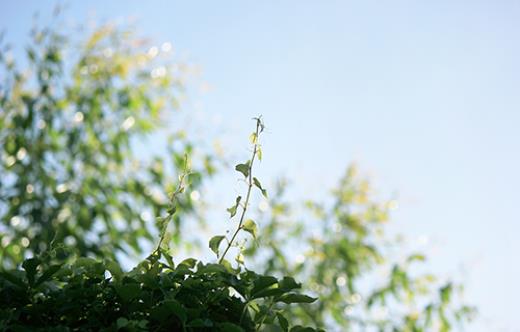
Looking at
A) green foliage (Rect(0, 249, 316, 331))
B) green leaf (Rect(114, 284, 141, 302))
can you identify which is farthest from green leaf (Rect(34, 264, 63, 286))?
green leaf (Rect(114, 284, 141, 302))

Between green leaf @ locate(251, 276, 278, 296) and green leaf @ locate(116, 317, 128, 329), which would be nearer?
green leaf @ locate(116, 317, 128, 329)

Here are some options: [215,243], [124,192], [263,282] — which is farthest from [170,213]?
[124,192]

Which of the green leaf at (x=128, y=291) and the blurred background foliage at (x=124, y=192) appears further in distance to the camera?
the blurred background foliage at (x=124, y=192)

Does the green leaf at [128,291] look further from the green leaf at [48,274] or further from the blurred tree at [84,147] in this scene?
the blurred tree at [84,147]

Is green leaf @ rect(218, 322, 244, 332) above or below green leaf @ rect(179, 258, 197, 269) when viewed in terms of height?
below

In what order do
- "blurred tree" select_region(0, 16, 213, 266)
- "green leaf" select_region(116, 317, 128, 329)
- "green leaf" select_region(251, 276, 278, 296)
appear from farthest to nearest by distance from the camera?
"blurred tree" select_region(0, 16, 213, 266) < "green leaf" select_region(251, 276, 278, 296) < "green leaf" select_region(116, 317, 128, 329)

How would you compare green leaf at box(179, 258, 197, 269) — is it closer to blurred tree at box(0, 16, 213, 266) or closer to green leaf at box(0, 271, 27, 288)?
green leaf at box(0, 271, 27, 288)

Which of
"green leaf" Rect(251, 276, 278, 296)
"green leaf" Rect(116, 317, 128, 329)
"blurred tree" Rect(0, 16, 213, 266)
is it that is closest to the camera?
"green leaf" Rect(116, 317, 128, 329)

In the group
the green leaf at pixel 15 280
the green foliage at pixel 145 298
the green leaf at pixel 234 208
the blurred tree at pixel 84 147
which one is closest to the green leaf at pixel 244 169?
the green leaf at pixel 234 208

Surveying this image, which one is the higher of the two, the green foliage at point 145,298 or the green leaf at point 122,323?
the green foliage at point 145,298

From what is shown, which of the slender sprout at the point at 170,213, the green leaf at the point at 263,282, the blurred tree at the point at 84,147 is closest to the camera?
the green leaf at the point at 263,282

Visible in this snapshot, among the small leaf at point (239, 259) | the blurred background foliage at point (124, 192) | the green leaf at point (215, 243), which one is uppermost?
the blurred background foliage at point (124, 192)

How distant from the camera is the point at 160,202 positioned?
393 cm

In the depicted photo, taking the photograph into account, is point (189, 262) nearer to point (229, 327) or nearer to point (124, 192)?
point (229, 327)
